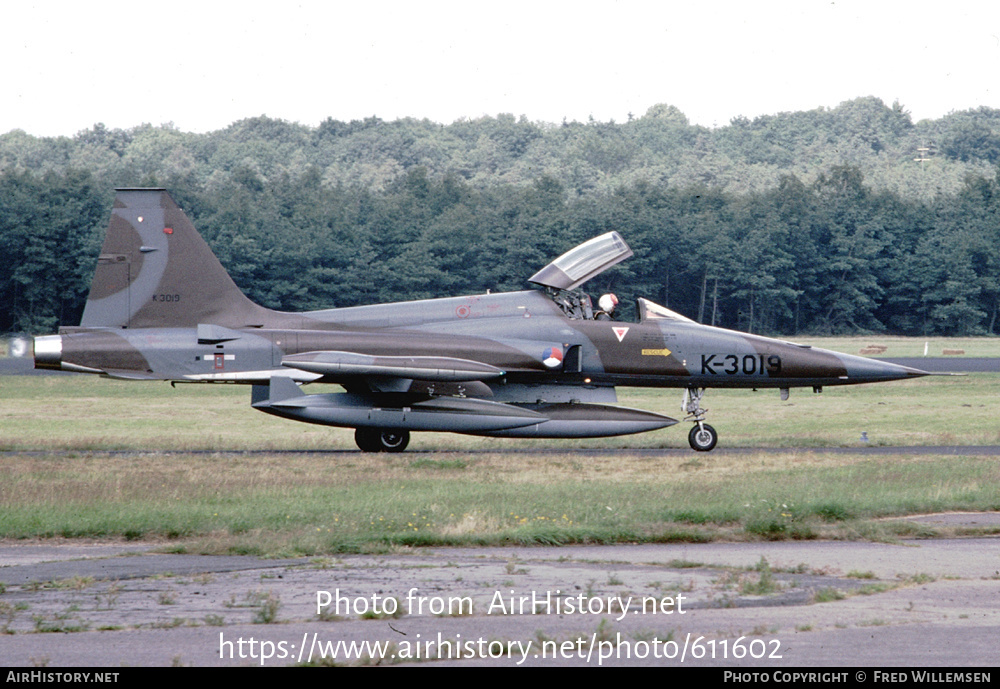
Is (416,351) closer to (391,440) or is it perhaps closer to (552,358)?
(391,440)

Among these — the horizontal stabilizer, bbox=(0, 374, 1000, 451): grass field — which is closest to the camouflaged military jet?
the horizontal stabilizer

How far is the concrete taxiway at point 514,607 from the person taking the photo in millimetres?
7480

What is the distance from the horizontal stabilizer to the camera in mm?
20062

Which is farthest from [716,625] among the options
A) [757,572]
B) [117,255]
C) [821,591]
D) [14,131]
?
[14,131]

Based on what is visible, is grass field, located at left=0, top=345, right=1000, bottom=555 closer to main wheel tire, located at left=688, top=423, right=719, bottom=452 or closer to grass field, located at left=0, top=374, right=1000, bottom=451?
grass field, located at left=0, top=374, right=1000, bottom=451

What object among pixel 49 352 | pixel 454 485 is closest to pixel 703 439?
pixel 454 485

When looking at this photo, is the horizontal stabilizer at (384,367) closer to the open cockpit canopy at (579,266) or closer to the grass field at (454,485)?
the grass field at (454,485)

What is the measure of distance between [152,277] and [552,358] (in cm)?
750

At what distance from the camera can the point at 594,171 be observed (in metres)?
120

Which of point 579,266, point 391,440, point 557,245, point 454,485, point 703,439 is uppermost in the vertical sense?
point 557,245

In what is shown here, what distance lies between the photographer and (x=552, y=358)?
69.3ft

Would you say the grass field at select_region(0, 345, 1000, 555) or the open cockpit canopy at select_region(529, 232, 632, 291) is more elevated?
the open cockpit canopy at select_region(529, 232, 632, 291)

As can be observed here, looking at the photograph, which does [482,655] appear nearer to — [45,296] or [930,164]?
[45,296]

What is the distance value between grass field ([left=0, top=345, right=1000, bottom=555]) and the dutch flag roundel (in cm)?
164
